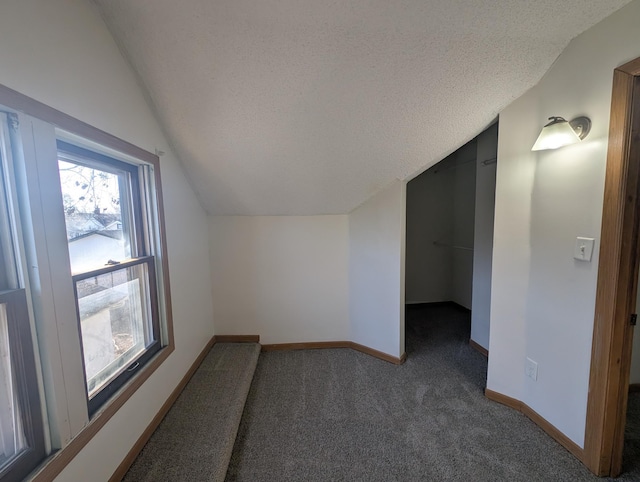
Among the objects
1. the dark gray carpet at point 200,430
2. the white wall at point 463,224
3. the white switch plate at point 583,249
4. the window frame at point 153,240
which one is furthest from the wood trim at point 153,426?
the white wall at point 463,224

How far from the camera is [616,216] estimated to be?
4.03 ft

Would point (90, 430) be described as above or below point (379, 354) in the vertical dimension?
above

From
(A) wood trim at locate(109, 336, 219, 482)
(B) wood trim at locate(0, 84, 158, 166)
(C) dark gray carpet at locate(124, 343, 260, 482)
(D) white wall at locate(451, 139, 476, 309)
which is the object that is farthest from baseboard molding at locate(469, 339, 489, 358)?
(B) wood trim at locate(0, 84, 158, 166)

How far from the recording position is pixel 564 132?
1.35 m

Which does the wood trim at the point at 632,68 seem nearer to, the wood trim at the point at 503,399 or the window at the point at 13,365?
the wood trim at the point at 503,399

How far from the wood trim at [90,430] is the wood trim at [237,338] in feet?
3.73

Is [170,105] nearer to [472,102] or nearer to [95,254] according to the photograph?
[95,254]

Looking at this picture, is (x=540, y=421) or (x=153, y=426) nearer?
(x=153, y=426)

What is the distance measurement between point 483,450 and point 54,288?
2.26 metres

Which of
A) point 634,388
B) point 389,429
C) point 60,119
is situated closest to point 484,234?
point 634,388

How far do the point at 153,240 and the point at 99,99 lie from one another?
784mm

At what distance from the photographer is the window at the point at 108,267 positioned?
1151 mm

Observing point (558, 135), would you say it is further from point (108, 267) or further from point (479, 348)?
point (108, 267)

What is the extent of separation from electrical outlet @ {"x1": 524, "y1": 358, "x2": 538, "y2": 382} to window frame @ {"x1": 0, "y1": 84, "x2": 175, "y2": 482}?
237 cm
